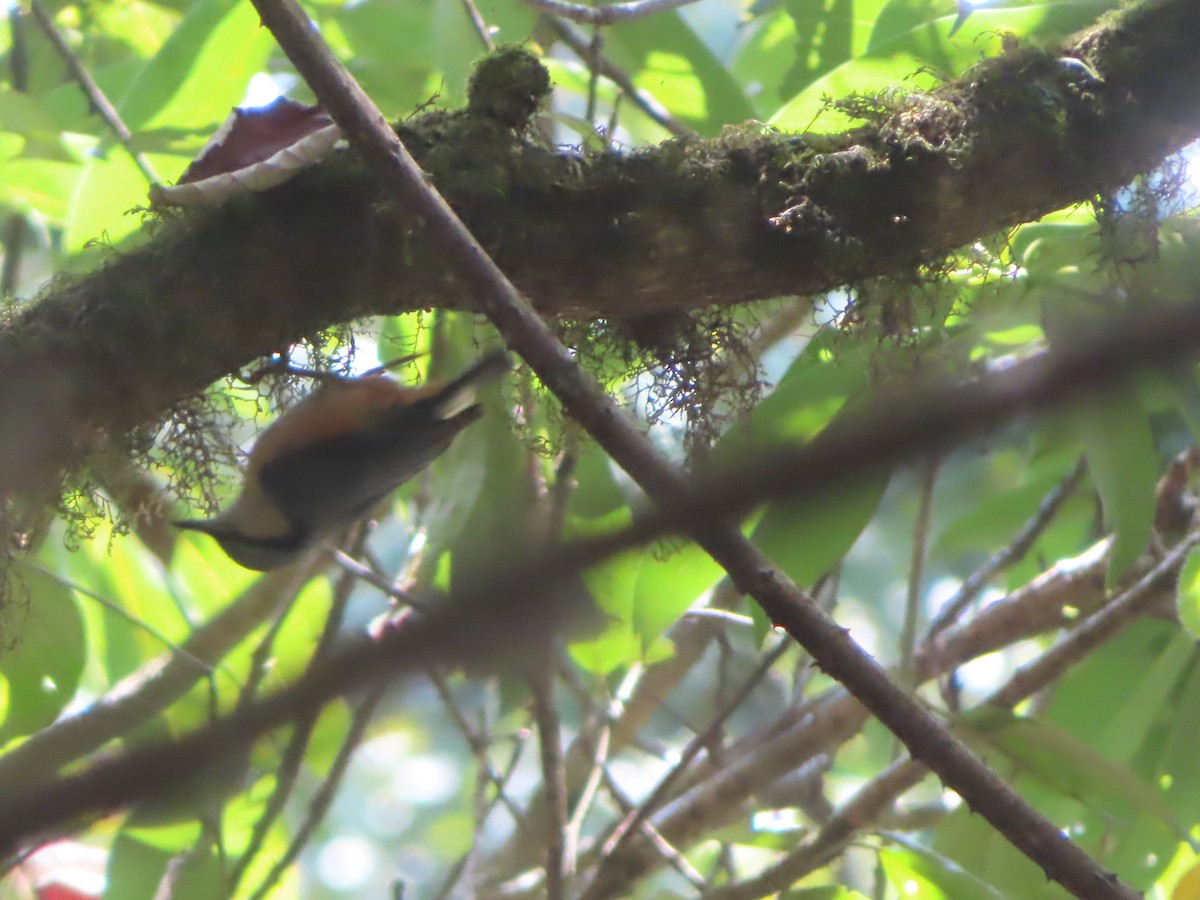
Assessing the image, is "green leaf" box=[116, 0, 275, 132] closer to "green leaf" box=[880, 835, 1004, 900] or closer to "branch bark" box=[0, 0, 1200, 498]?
"branch bark" box=[0, 0, 1200, 498]

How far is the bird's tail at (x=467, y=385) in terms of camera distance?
4.95 feet

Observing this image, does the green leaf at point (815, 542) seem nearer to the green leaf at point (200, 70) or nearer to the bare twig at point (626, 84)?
the bare twig at point (626, 84)

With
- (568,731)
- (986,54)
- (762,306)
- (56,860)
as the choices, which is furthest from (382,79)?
(568,731)

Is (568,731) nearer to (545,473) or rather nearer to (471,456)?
(545,473)

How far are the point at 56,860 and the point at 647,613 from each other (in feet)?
4.73

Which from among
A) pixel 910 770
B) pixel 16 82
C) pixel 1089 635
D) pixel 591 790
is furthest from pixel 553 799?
pixel 16 82

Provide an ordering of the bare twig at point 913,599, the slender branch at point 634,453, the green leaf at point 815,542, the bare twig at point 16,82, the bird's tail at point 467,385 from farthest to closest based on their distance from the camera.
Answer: the bare twig at point 16,82 → the bare twig at point 913,599 → the bird's tail at point 467,385 → the green leaf at point 815,542 → the slender branch at point 634,453

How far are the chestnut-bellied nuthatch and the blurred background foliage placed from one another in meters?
0.07

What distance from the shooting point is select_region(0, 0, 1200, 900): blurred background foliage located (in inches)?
57.5

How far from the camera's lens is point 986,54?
1.55 m

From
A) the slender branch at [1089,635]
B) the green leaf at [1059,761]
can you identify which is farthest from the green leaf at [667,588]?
the slender branch at [1089,635]

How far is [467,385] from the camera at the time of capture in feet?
5.03

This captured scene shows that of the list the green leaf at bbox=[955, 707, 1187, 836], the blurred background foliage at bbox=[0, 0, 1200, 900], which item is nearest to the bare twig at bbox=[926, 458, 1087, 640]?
the blurred background foliage at bbox=[0, 0, 1200, 900]

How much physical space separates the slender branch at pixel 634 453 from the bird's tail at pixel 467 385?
43 cm
